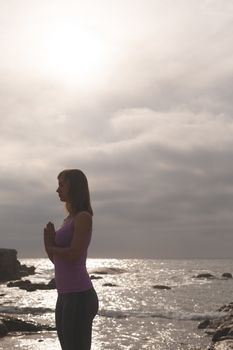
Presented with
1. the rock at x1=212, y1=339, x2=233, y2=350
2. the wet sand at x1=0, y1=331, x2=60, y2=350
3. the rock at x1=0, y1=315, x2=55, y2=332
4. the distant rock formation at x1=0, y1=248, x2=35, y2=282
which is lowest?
the wet sand at x1=0, y1=331, x2=60, y2=350

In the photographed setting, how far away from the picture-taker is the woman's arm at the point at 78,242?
465 cm

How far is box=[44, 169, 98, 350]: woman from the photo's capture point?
15.3ft

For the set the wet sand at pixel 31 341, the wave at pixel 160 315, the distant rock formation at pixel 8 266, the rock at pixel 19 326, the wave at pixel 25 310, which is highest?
the distant rock formation at pixel 8 266

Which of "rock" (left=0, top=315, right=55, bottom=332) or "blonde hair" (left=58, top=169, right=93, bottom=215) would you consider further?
"rock" (left=0, top=315, right=55, bottom=332)

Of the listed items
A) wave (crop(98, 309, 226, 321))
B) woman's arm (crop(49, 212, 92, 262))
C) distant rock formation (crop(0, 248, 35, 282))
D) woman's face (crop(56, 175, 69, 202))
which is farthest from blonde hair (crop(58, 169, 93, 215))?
distant rock formation (crop(0, 248, 35, 282))

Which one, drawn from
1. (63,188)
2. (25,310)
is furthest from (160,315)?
Result: (63,188)

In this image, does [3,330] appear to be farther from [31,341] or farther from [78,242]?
[78,242]

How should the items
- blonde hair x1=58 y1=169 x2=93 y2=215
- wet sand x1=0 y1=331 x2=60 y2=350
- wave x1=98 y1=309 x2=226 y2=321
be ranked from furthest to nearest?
wave x1=98 y1=309 x2=226 y2=321
wet sand x1=0 y1=331 x2=60 y2=350
blonde hair x1=58 y1=169 x2=93 y2=215

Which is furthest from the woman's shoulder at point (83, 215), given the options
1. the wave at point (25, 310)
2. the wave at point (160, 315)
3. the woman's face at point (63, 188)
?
the wave at point (25, 310)

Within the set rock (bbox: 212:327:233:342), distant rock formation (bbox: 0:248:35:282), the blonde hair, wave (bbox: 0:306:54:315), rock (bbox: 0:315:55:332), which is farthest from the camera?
distant rock formation (bbox: 0:248:35:282)

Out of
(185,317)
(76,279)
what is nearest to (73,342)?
(76,279)

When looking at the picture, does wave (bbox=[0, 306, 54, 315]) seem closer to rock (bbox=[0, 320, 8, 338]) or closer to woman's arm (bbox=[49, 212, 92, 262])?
rock (bbox=[0, 320, 8, 338])

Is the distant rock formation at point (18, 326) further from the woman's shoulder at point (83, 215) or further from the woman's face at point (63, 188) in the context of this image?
the woman's shoulder at point (83, 215)

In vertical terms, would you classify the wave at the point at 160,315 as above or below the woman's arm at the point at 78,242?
below
